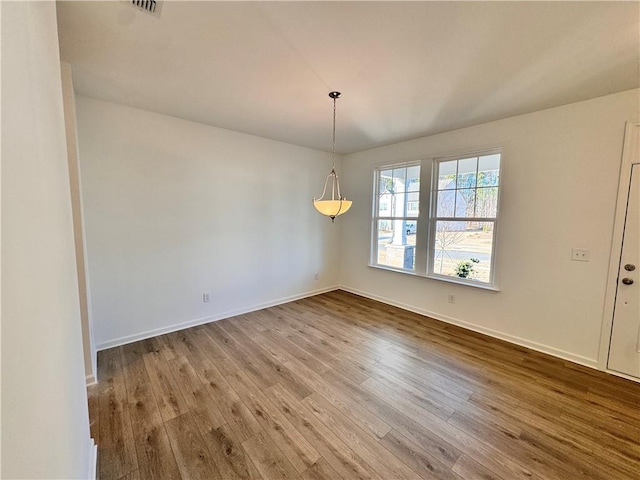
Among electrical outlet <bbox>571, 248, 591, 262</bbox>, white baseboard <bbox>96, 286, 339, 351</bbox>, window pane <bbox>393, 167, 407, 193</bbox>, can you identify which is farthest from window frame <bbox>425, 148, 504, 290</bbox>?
white baseboard <bbox>96, 286, 339, 351</bbox>

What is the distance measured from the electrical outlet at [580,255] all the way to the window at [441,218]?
2.32 ft

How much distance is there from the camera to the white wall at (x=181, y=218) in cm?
276

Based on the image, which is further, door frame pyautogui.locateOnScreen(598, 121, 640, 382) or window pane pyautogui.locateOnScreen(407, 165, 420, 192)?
window pane pyautogui.locateOnScreen(407, 165, 420, 192)

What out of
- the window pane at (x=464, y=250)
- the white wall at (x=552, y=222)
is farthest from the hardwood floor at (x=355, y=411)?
the window pane at (x=464, y=250)

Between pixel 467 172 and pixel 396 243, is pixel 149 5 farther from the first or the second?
pixel 396 243

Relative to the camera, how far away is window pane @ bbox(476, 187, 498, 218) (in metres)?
3.22

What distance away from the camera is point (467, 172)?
344 centimetres

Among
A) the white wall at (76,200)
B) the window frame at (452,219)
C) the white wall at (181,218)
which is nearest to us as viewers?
the white wall at (76,200)

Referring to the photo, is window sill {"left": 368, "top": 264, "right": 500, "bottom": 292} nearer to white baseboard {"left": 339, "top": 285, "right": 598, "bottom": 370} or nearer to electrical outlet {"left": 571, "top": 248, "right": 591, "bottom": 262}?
white baseboard {"left": 339, "top": 285, "right": 598, "bottom": 370}

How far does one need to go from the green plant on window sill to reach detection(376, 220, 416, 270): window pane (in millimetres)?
652

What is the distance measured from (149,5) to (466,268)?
3.92m

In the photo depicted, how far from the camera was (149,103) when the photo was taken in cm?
276

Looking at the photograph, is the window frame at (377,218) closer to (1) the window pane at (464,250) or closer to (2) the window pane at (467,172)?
(1) the window pane at (464,250)

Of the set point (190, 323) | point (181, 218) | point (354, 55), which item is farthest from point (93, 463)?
point (354, 55)
